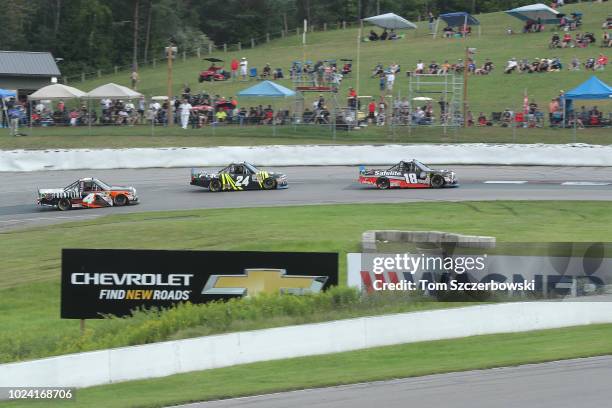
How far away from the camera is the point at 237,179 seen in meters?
32.5

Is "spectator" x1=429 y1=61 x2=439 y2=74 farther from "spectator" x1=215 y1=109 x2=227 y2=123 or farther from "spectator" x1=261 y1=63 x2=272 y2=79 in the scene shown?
"spectator" x1=215 y1=109 x2=227 y2=123

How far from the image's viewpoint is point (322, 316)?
14797 mm

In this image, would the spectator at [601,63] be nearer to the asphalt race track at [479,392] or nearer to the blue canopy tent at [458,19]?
the blue canopy tent at [458,19]

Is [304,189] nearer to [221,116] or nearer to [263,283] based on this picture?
[221,116]

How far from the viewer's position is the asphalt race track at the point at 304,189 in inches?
1166

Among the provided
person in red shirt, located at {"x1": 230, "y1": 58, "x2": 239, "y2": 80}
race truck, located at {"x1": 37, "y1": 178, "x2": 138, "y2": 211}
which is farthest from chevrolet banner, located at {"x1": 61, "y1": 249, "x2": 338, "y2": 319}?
person in red shirt, located at {"x1": 230, "y1": 58, "x2": 239, "y2": 80}

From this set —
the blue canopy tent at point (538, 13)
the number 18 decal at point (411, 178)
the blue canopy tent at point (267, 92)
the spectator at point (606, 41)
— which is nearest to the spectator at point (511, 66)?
the spectator at point (606, 41)

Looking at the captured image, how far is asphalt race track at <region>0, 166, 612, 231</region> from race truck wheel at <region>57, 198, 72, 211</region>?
29 centimetres

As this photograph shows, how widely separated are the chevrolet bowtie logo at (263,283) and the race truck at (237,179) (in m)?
17.3

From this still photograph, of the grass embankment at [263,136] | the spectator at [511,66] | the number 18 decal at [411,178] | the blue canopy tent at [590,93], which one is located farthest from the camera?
the spectator at [511,66]

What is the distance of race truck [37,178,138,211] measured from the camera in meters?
29.7

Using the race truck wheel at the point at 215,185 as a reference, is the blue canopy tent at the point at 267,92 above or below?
above

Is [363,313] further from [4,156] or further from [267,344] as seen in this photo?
[4,156]

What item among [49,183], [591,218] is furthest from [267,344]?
[49,183]
